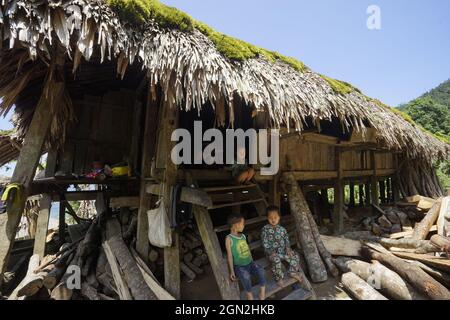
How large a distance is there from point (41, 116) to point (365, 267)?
547 centimetres

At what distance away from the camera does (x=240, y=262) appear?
10.0 ft

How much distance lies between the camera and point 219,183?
15.6 feet

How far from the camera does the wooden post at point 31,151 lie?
272 cm

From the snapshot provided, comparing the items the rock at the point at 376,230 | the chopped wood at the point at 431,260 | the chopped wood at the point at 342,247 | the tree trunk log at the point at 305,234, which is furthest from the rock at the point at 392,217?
the tree trunk log at the point at 305,234

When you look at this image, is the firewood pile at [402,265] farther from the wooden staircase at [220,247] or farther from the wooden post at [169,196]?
the wooden post at [169,196]

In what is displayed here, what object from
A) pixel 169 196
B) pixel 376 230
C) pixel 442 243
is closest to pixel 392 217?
pixel 376 230

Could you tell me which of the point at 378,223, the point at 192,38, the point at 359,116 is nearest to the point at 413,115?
the point at 378,223

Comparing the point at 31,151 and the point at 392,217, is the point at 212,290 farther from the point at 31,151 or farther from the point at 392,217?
the point at 392,217

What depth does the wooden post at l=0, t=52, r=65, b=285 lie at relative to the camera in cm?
272

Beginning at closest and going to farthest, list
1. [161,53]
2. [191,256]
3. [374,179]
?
1. [161,53]
2. [191,256]
3. [374,179]

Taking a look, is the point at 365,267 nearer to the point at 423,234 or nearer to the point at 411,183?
the point at 423,234

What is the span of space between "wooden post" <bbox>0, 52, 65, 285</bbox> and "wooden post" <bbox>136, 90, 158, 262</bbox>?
1.68 metres

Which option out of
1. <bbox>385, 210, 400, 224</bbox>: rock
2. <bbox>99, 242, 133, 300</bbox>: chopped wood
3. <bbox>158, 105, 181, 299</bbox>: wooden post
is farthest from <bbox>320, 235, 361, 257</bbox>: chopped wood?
<bbox>99, 242, 133, 300</bbox>: chopped wood

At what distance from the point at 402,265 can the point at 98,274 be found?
17.2ft
